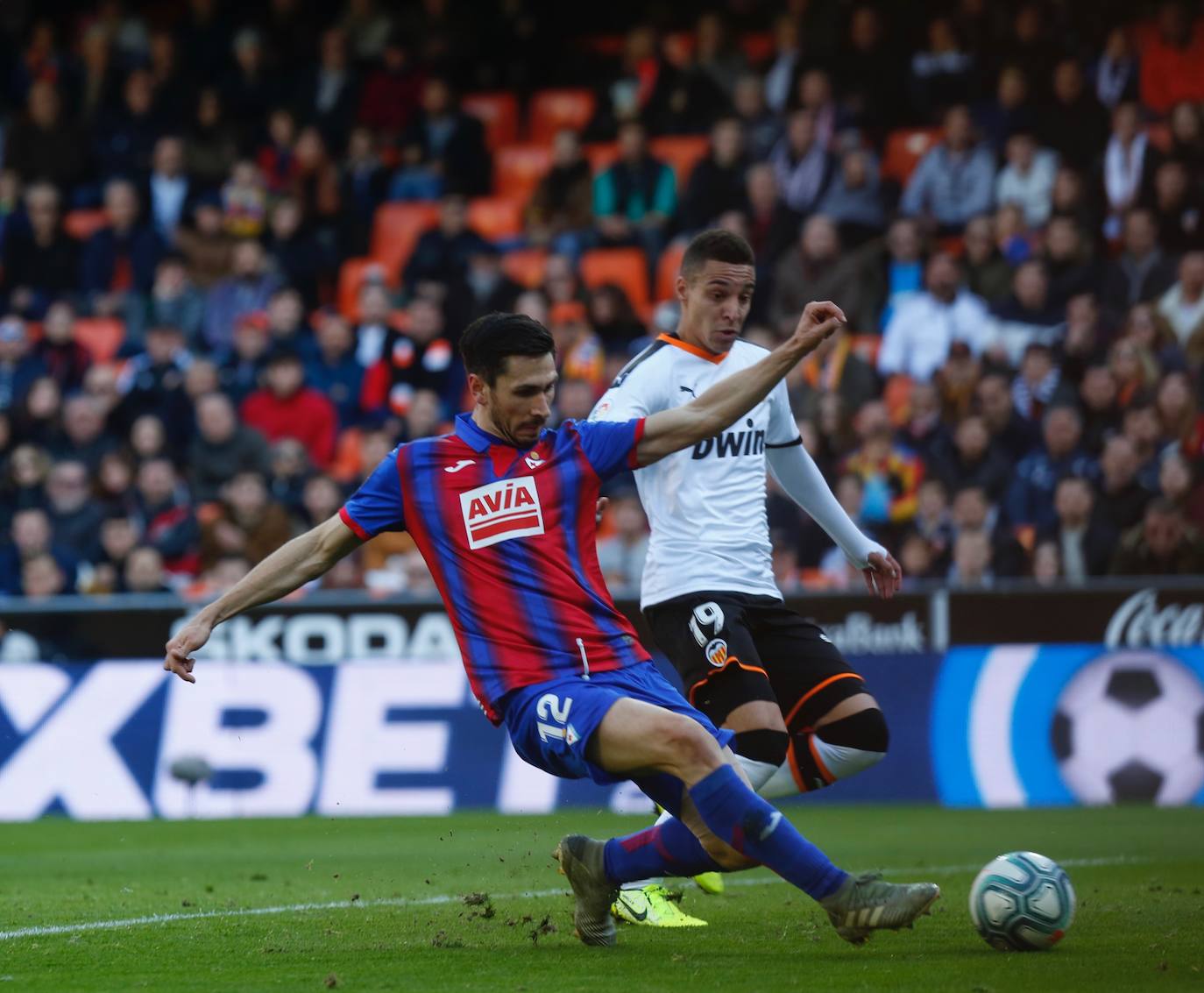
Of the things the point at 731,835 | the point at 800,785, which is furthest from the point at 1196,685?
the point at 731,835

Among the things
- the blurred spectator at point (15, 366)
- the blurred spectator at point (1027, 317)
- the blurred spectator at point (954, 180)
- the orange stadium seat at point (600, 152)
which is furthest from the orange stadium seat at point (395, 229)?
the blurred spectator at point (1027, 317)

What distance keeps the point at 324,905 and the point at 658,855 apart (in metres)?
2.01

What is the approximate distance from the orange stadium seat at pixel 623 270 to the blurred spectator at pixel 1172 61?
4.52 meters

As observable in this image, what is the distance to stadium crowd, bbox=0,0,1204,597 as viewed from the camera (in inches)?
554

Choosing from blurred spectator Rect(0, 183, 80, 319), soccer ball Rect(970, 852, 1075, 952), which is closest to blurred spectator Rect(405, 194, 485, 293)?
blurred spectator Rect(0, 183, 80, 319)

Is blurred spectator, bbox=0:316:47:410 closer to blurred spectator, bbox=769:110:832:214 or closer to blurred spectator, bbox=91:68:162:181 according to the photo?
blurred spectator, bbox=91:68:162:181

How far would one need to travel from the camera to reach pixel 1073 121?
16188 millimetres

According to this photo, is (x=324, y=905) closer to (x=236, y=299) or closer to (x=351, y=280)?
(x=236, y=299)

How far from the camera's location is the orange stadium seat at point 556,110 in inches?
790

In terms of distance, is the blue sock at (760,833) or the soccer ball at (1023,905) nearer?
the blue sock at (760,833)

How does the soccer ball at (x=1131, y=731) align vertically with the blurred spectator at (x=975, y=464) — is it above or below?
below

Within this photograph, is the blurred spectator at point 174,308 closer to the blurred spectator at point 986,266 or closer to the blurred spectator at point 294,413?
the blurred spectator at point 294,413

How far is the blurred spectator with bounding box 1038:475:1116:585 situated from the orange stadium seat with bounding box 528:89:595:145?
8.32 metres

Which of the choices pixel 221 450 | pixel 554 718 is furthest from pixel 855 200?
pixel 554 718
